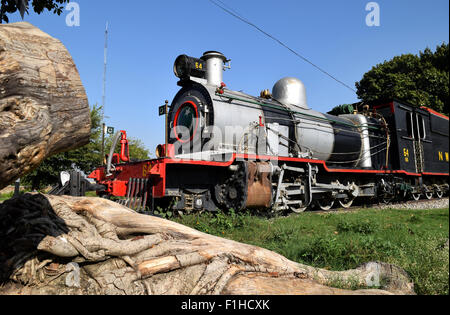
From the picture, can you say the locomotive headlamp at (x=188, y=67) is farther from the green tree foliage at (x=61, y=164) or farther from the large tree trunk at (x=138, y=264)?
the green tree foliage at (x=61, y=164)

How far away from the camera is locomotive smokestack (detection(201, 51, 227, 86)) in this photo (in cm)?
859

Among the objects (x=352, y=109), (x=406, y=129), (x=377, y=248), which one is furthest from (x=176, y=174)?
(x=406, y=129)

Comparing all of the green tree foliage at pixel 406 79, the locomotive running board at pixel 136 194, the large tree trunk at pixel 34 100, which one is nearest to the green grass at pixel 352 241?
the locomotive running board at pixel 136 194

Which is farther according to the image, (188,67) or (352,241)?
(188,67)

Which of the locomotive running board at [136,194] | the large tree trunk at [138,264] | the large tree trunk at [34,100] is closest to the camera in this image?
the large tree trunk at [34,100]

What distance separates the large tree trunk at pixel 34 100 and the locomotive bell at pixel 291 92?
8.63 metres

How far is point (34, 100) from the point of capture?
80.7 inches

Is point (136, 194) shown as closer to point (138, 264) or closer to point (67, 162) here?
point (138, 264)

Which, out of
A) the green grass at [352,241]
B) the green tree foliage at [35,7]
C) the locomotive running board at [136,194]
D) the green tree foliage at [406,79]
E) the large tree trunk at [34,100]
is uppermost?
the green tree foliage at [406,79]

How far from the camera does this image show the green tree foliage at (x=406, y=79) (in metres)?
25.1

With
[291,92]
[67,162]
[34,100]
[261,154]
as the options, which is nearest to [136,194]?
[261,154]

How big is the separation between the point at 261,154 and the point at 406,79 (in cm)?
2522

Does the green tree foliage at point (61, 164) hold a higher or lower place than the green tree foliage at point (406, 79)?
lower
